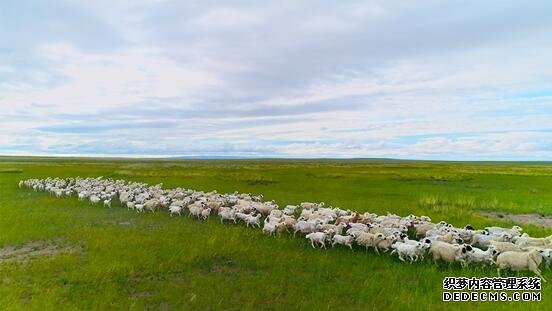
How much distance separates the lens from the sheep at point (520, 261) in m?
10.9

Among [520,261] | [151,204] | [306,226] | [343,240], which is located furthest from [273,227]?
[151,204]

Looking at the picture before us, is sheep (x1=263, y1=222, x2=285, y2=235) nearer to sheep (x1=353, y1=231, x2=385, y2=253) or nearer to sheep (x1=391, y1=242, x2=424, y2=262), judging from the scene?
sheep (x1=353, y1=231, x2=385, y2=253)

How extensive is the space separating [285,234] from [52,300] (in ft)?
29.4

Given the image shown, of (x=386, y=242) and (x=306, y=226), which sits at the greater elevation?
(x=306, y=226)

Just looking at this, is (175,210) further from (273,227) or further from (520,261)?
(520,261)

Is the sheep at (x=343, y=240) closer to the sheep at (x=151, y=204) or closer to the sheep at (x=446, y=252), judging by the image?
the sheep at (x=446, y=252)

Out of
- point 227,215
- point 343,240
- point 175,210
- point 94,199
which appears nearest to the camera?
point 343,240

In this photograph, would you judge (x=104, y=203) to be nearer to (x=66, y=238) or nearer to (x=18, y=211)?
(x=18, y=211)

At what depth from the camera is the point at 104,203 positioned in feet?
82.3

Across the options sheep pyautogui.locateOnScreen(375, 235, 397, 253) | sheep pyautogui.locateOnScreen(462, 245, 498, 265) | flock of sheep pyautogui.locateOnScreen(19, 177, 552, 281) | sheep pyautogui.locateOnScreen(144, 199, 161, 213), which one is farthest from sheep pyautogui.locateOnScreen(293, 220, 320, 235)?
sheep pyautogui.locateOnScreen(144, 199, 161, 213)

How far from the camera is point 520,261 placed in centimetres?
1102

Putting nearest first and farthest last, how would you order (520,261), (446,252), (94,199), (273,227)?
(520,261)
(446,252)
(273,227)
(94,199)

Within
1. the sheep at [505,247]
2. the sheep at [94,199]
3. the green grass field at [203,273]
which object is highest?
the sheep at [94,199]

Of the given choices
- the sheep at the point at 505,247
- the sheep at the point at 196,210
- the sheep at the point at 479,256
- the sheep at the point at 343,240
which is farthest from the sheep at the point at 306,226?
the sheep at the point at 196,210
